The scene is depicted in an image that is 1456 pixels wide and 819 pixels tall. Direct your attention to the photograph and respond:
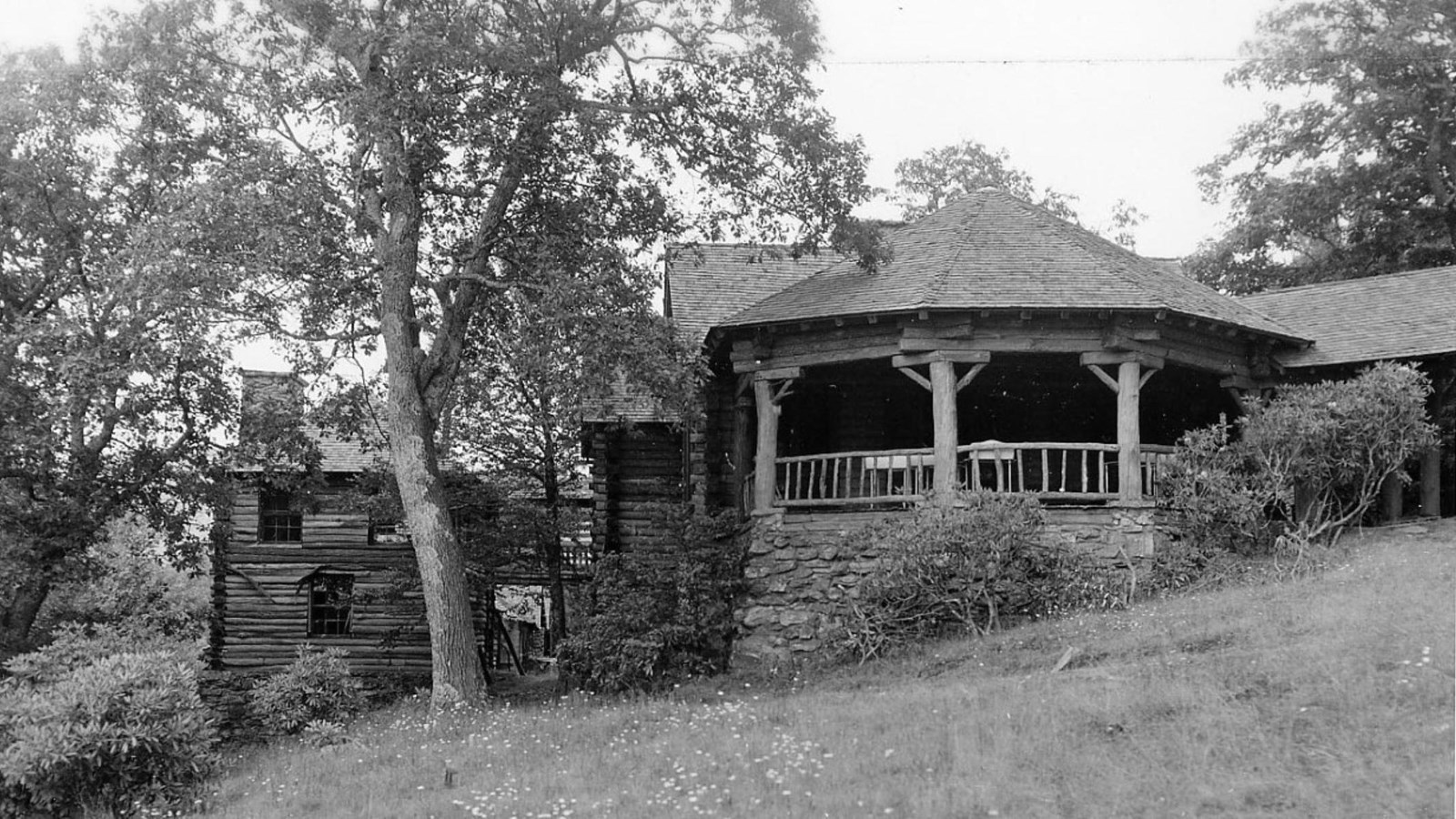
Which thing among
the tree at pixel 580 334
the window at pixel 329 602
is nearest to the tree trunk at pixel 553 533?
the tree at pixel 580 334

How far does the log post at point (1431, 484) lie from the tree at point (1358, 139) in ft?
44.2

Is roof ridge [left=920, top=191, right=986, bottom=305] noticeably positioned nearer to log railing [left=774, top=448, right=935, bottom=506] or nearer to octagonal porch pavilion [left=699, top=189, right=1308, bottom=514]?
octagonal porch pavilion [left=699, top=189, right=1308, bottom=514]

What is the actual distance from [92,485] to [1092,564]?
49.8ft

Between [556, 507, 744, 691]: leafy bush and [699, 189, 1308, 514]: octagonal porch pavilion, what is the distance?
44.2 inches

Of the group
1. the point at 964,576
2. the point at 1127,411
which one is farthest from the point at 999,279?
the point at 964,576

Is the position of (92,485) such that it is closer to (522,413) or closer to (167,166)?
(167,166)

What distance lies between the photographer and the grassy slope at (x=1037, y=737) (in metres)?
9.82

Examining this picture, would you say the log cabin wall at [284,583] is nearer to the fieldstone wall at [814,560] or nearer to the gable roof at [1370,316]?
the fieldstone wall at [814,560]

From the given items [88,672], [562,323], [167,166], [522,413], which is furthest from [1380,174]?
[88,672]

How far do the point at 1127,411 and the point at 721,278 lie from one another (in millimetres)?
8795

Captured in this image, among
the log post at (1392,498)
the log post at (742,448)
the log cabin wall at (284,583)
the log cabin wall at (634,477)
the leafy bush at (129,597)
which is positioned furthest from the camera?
the log cabin wall at (284,583)

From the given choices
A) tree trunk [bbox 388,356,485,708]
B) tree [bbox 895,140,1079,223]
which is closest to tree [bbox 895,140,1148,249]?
tree [bbox 895,140,1079,223]

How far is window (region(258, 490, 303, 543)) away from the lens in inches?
1214

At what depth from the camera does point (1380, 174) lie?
32562mm
